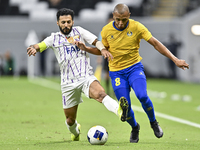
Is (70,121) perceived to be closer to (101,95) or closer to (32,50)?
(101,95)

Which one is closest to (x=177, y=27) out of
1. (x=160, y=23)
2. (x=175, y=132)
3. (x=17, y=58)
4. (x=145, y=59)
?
(x=160, y=23)

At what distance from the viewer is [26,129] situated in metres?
7.55

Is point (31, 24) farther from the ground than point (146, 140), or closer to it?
farther from the ground

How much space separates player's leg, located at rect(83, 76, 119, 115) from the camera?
5473 millimetres

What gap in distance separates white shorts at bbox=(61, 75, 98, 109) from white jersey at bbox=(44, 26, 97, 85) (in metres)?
0.07

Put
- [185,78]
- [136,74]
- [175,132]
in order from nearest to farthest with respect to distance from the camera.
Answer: [136,74] → [175,132] → [185,78]

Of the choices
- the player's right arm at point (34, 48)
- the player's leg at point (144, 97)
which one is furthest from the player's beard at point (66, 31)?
the player's leg at point (144, 97)

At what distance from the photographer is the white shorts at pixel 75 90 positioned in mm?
6055

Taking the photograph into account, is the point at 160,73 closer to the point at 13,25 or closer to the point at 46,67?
the point at 46,67

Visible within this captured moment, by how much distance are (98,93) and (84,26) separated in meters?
22.3

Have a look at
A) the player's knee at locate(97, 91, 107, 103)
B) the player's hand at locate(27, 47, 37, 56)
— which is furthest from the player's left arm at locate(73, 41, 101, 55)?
the player's knee at locate(97, 91, 107, 103)

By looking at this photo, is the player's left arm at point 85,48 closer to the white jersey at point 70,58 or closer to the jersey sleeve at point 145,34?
the white jersey at point 70,58

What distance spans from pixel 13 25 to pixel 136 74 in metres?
22.6

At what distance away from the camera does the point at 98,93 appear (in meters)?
5.77
